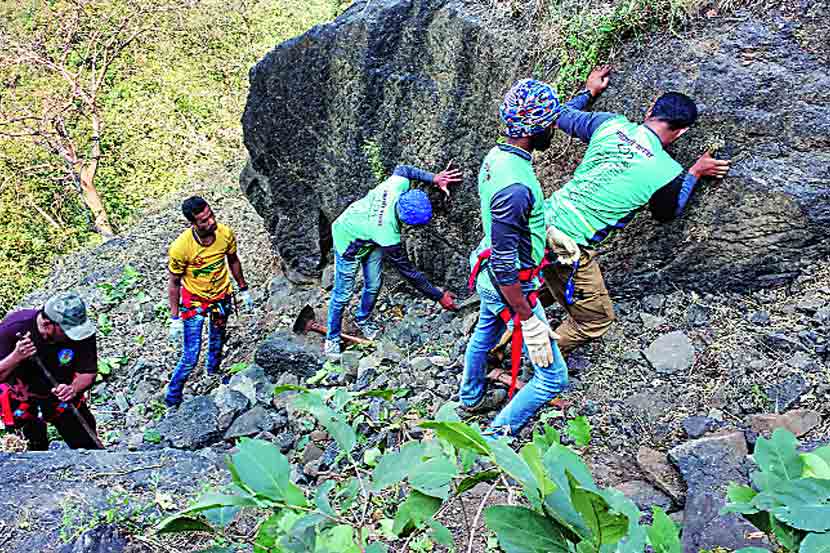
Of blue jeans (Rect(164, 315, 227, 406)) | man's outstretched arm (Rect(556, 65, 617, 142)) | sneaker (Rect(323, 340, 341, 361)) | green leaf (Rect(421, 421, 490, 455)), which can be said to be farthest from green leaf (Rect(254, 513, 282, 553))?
blue jeans (Rect(164, 315, 227, 406))

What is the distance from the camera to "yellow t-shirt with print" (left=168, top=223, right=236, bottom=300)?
5.84m

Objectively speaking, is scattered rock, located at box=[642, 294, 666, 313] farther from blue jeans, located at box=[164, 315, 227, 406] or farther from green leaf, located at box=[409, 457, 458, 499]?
green leaf, located at box=[409, 457, 458, 499]

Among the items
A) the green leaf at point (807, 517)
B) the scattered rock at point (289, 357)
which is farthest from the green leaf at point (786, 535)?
the scattered rock at point (289, 357)

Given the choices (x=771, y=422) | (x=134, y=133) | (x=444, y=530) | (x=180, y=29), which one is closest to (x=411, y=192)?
(x=771, y=422)

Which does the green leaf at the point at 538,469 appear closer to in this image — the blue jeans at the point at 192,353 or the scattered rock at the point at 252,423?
the scattered rock at the point at 252,423

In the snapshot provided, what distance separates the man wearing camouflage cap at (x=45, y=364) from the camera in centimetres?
462

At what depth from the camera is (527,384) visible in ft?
12.5

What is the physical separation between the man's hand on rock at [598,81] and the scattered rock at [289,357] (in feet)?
10.1

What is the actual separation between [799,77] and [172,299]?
16.0ft

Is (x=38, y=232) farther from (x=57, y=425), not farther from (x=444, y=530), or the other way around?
(x=444, y=530)

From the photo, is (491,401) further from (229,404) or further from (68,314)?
(68,314)

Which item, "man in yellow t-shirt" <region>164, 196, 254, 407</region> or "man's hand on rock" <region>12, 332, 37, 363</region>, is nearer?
"man's hand on rock" <region>12, 332, 37, 363</region>

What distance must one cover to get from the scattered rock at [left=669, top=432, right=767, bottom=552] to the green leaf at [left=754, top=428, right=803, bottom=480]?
1.83 metres

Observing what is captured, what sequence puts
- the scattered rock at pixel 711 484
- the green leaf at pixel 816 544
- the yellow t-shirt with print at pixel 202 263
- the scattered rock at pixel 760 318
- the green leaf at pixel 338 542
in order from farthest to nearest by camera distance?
the yellow t-shirt with print at pixel 202 263
the scattered rock at pixel 760 318
the scattered rock at pixel 711 484
the green leaf at pixel 338 542
the green leaf at pixel 816 544
